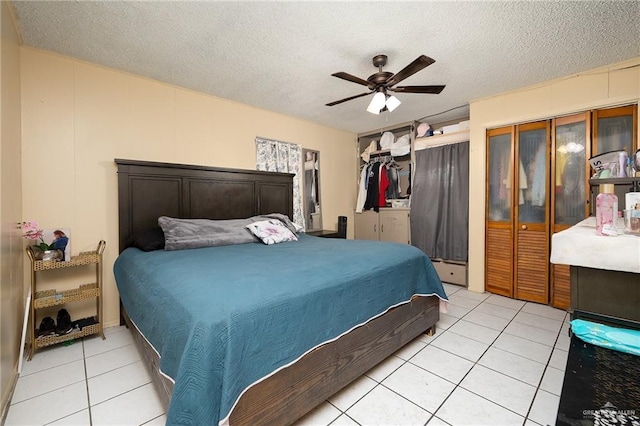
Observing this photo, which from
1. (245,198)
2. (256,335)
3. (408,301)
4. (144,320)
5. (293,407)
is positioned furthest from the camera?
(245,198)

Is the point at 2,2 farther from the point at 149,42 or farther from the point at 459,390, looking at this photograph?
the point at 459,390

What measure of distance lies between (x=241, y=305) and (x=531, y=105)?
3730mm

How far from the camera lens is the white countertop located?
0.80 meters

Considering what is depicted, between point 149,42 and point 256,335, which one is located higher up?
point 149,42

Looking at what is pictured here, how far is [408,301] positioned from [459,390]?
60 centimetres

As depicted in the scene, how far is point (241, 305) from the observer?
45.4 inches

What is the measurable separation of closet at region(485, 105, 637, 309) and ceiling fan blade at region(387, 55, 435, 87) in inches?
77.6

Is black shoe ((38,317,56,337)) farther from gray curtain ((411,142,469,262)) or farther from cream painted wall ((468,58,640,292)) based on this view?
cream painted wall ((468,58,640,292))

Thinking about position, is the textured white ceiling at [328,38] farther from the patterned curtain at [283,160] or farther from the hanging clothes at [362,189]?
the hanging clothes at [362,189]

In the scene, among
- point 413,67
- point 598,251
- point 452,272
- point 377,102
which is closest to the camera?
point 598,251

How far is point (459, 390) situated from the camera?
5.53 ft

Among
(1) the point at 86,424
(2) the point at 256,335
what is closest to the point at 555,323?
(2) the point at 256,335

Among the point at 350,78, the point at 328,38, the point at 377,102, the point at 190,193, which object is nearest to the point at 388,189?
the point at 377,102

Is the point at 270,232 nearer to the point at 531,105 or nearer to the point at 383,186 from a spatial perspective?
the point at 383,186
